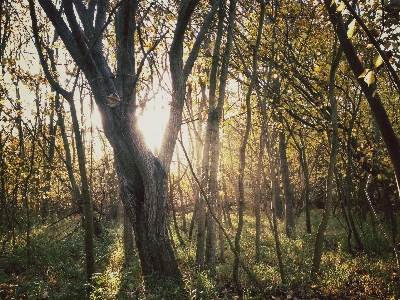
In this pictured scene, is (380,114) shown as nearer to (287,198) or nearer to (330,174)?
(330,174)

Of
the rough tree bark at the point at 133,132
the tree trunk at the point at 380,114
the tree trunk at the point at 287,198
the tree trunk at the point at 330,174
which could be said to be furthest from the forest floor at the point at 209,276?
the tree trunk at the point at 380,114

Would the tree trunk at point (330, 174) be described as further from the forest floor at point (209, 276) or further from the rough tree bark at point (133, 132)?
the rough tree bark at point (133, 132)

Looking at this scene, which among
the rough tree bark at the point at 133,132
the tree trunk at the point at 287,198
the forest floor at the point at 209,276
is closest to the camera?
the forest floor at the point at 209,276

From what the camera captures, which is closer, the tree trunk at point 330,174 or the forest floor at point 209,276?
the forest floor at point 209,276

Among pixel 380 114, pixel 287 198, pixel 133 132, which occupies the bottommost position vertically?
pixel 380 114

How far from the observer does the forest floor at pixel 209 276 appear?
4.79m

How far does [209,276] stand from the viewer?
581 centimetres

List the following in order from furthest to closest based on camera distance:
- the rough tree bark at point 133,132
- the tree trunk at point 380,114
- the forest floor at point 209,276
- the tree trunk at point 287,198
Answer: the tree trunk at point 287,198, the rough tree bark at point 133,132, the forest floor at point 209,276, the tree trunk at point 380,114

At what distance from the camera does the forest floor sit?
4785 millimetres

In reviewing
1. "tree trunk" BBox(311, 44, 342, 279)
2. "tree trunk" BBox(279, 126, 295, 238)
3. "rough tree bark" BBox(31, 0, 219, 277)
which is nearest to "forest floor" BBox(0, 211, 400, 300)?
"tree trunk" BBox(311, 44, 342, 279)

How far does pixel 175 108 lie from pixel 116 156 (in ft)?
4.51

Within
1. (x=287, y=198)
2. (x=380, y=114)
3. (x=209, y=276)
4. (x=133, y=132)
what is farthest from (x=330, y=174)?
(x=287, y=198)

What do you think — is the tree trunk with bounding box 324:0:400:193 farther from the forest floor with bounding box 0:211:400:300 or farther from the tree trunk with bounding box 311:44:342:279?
the forest floor with bounding box 0:211:400:300

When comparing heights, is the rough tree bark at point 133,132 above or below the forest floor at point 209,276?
above
